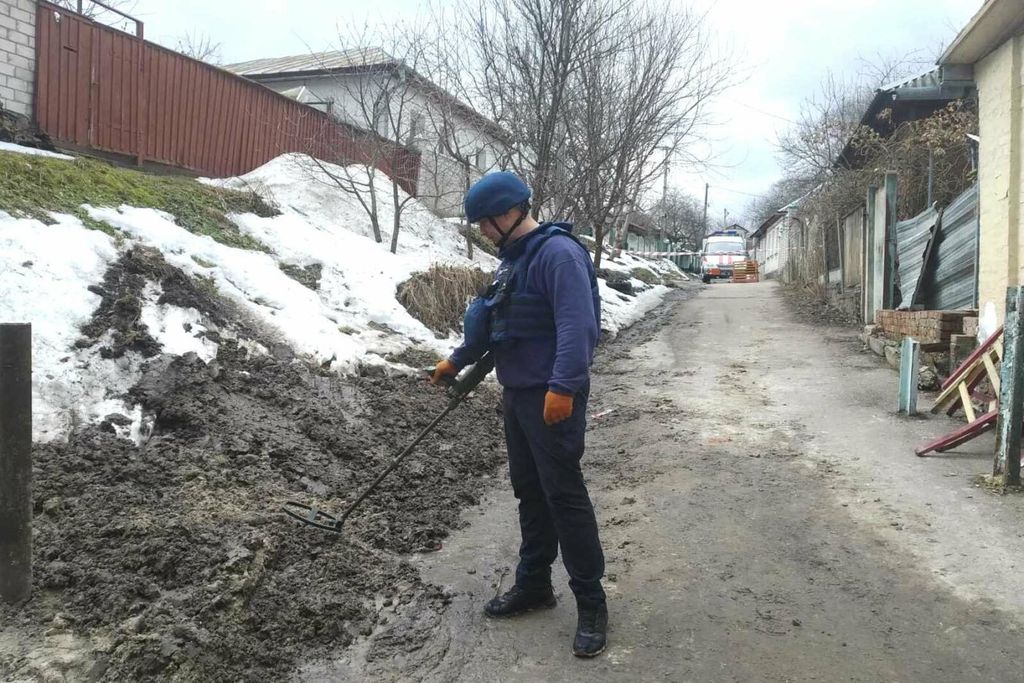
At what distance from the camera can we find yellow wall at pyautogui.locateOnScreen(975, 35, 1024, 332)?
6.27 meters

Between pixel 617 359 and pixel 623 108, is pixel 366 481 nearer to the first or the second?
pixel 617 359

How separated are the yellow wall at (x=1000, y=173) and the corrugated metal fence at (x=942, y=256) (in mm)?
772

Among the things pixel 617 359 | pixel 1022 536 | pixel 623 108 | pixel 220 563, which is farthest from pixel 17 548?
pixel 623 108

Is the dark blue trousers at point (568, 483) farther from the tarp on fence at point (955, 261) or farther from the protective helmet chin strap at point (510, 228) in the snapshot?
the tarp on fence at point (955, 261)

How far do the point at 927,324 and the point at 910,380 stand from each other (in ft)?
6.02

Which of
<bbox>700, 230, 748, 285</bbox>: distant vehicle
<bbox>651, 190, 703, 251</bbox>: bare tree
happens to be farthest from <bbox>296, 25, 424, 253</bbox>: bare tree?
<bbox>651, 190, 703, 251</bbox>: bare tree

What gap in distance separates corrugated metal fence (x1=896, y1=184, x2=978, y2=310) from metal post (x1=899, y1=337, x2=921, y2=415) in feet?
5.21

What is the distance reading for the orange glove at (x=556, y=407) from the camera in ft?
8.97

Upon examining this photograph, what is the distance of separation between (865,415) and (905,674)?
427 centimetres

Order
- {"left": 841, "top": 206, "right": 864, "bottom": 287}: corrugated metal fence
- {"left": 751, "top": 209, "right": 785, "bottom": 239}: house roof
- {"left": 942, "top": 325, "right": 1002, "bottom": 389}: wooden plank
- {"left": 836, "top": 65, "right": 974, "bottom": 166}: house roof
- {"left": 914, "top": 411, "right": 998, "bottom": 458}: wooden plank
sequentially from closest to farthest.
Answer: {"left": 914, "top": 411, "right": 998, "bottom": 458}: wooden plank → {"left": 942, "top": 325, "right": 1002, "bottom": 389}: wooden plank → {"left": 836, "top": 65, "right": 974, "bottom": 166}: house roof → {"left": 841, "top": 206, "right": 864, "bottom": 287}: corrugated metal fence → {"left": 751, "top": 209, "right": 785, "bottom": 239}: house roof

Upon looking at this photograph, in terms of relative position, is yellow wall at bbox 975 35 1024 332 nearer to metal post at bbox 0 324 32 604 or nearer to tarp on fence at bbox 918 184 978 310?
tarp on fence at bbox 918 184 978 310

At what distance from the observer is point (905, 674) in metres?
2.62

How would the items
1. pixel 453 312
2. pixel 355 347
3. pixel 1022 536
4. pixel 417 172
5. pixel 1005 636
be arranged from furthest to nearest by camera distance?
pixel 417 172, pixel 453 312, pixel 355 347, pixel 1022 536, pixel 1005 636

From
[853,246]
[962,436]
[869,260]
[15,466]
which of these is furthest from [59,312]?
[853,246]
